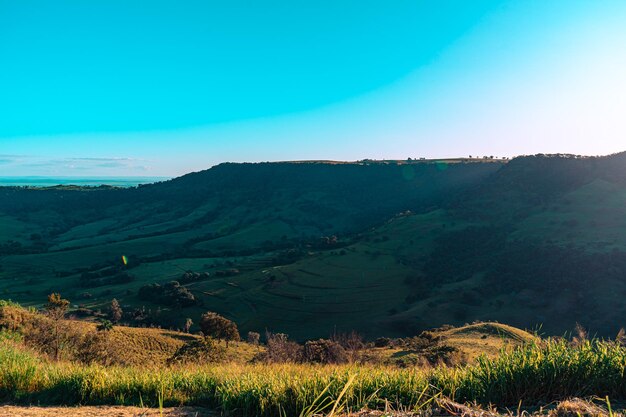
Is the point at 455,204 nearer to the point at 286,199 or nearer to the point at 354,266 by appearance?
the point at 354,266

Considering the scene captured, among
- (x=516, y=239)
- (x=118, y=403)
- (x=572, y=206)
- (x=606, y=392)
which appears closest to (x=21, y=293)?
(x=118, y=403)

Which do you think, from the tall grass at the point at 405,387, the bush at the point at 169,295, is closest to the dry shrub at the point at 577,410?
the tall grass at the point at 405,387

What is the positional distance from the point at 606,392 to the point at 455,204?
354ft

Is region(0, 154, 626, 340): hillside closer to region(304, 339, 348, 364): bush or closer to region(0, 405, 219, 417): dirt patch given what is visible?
region(304, 339, 348, 364): bush

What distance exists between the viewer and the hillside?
185 ft

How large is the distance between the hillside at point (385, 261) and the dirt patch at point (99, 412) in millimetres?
49241

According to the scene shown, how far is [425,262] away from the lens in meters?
77.6

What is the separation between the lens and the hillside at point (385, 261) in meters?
56.5

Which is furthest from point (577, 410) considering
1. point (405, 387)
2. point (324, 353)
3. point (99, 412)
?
point (324, 353)

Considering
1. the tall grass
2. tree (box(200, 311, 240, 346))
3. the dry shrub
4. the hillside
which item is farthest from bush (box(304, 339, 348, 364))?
the hillside

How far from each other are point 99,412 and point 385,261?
76678 millimetres

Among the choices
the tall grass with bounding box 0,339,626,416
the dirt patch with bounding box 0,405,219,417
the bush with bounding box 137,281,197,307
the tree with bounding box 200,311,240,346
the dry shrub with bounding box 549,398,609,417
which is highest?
the dry shrub with bounding box 549,398,609,417

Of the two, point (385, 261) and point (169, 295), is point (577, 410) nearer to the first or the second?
point (169, 295)

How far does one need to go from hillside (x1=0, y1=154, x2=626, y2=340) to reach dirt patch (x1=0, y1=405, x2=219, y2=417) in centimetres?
4924
